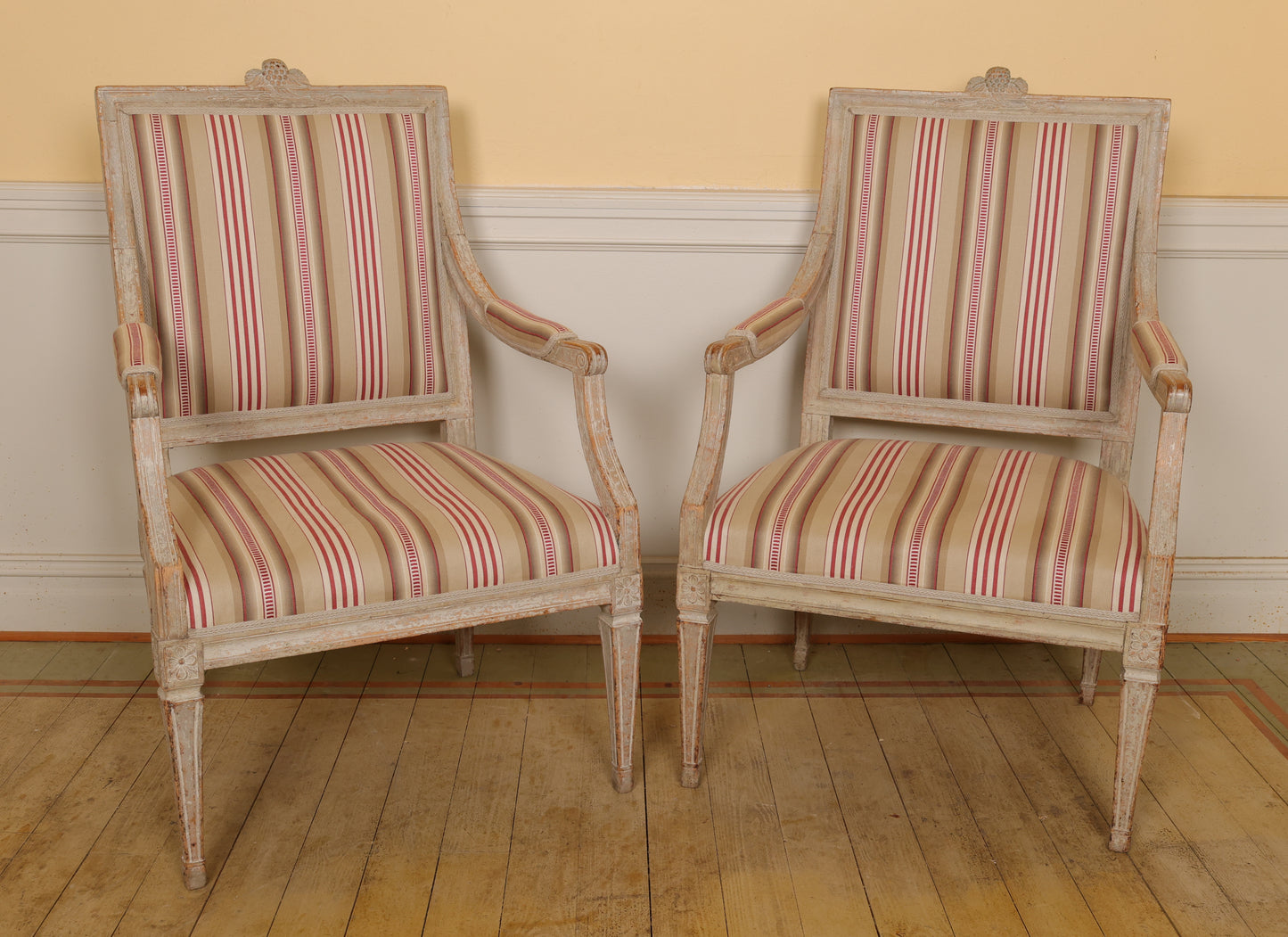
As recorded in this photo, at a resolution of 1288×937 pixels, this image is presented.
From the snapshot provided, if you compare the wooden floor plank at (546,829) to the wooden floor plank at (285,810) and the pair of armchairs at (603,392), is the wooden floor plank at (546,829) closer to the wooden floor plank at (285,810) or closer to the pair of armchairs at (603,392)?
the pair of armchairs at (603,392)

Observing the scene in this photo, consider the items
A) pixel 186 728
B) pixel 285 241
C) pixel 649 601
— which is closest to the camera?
pixel 186 728

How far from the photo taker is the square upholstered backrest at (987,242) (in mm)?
1935

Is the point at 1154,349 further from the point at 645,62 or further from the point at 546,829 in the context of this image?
the point at 546,829

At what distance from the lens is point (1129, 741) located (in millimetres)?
1654

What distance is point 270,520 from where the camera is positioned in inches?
63.9

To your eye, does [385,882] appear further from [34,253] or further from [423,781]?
[34,253]

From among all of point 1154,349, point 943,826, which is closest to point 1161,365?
point 1154,349

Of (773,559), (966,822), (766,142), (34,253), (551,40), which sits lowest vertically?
(966,822)

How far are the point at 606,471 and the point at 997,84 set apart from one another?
0.97m

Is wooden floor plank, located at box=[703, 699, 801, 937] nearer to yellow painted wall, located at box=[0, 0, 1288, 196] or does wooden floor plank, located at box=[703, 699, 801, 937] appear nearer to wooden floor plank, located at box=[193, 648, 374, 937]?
wooden floor plank, located at box=[193, 648, 374, 937]

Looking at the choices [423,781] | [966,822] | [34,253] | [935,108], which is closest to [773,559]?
[966,822]

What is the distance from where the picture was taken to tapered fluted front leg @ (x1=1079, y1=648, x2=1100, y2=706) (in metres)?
2.11

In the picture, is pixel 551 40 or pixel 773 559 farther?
pixel 551 40

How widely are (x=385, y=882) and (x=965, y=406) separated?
1.19 metres
